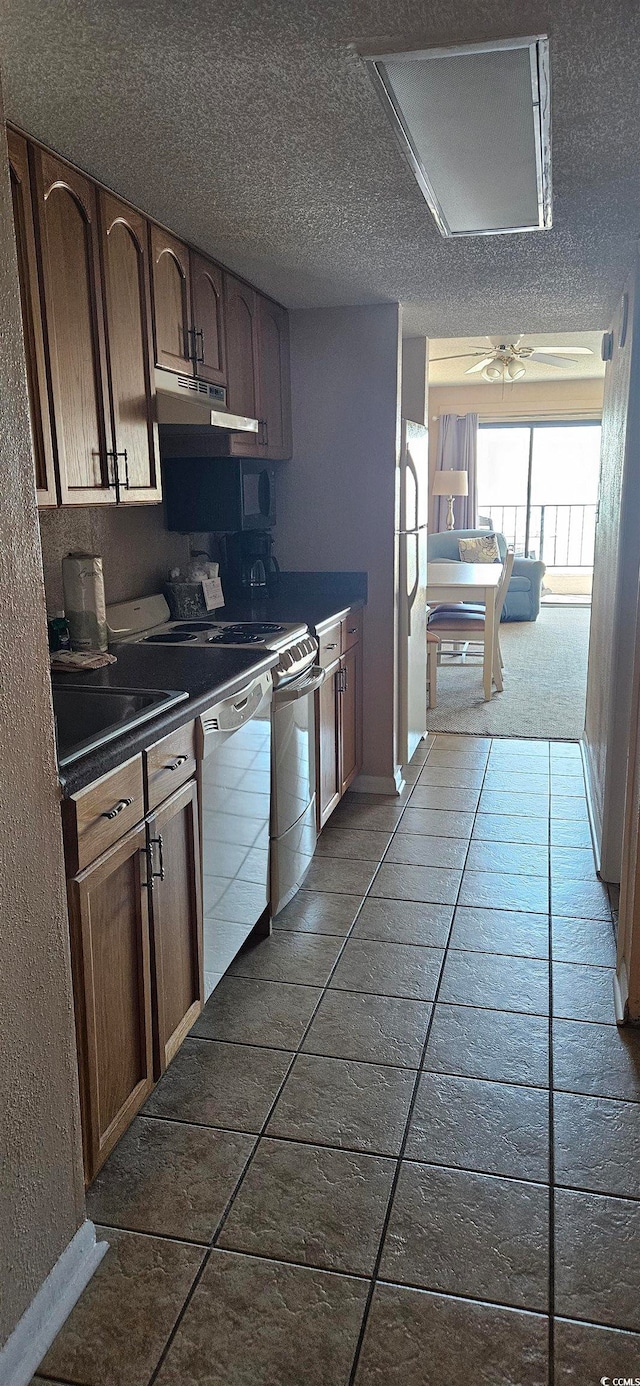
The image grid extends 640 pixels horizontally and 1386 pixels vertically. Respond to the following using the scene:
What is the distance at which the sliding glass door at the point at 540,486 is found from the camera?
10.3 m

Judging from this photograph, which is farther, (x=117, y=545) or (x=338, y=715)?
(x=338, y=715)

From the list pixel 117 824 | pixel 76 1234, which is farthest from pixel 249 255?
pixel 76 1234

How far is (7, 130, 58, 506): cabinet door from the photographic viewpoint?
202cm

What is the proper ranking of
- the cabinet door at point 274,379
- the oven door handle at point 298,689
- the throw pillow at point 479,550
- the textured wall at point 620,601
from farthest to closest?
the throw pillow at point 479,550, the cabinet door at point 274,379, the textured wall at point 620,601, the oven door handle at point 298,689

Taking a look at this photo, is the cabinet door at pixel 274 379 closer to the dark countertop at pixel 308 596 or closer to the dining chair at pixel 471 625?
the dark countertop at pixel 308 596

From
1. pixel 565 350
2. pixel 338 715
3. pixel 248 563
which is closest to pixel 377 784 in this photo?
pixel 338 715

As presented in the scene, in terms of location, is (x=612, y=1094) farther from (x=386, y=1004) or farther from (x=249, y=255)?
(x=249, y=255)

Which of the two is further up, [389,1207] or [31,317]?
[31,317]

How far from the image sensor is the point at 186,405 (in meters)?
2.78

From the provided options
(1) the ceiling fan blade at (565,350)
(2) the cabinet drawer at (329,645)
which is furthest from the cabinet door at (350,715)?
(1) the ceiling fan blade at (565,350)

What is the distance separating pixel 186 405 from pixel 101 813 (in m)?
1.54

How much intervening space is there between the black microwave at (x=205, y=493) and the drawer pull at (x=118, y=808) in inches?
76.6

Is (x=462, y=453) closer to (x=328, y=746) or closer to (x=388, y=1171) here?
(x=328, y=746)

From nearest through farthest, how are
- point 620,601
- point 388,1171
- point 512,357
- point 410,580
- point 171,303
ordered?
point 388,1171 → point 171,303 → point 620,601 → point 410,580 → point 512,357
